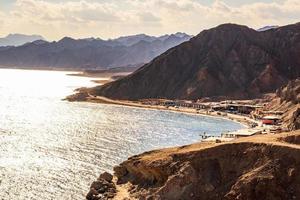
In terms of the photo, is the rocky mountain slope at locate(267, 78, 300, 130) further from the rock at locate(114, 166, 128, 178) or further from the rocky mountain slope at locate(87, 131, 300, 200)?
the rocky mountain slope at locate(87, 131, 300, 200)

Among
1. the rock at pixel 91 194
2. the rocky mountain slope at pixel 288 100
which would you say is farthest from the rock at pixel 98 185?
the rocky mountain slope at pixel 288 100

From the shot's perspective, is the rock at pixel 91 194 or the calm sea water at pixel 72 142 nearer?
the rock at pixel 91 194

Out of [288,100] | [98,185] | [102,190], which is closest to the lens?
[102,190]

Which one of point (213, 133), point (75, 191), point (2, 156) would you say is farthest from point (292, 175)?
point (213, 133)

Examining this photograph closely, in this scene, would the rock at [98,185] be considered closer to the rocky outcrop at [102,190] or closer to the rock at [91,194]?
the rocky outcrop at [102,190]

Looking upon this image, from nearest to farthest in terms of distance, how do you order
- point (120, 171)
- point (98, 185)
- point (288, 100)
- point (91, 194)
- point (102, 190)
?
point (91, 194) → point (102, 190) → point (98, 185) → point (120, 171) → point (288, 100)

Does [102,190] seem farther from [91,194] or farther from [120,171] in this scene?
[120,171]

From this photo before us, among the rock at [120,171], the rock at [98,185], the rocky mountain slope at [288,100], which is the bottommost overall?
the rock at [98,185]

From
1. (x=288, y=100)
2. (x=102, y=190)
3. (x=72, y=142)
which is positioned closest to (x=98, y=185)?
(x=102, y=190)
